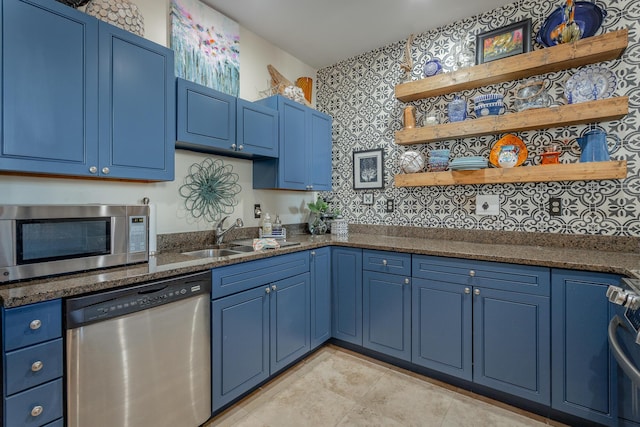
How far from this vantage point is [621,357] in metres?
1.13

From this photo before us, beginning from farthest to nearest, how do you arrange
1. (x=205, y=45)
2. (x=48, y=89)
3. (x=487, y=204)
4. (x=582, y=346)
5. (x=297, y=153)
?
(x=297, y=153) < (x=487, y=204) < (x=205, y=45) < (x=582, y=346) < (x=48, y=89)

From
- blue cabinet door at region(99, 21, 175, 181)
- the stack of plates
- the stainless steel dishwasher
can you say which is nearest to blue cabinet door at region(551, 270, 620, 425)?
the stack of plates

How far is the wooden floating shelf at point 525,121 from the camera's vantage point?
1.89 metres

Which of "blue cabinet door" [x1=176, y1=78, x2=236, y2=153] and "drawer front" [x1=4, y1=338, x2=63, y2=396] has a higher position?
"blue cabinet door" [x1=176, y1=78, x2=236, y2=153]

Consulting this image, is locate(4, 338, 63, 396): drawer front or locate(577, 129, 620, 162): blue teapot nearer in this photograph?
locate(4, 338, 63, 396): drawer front

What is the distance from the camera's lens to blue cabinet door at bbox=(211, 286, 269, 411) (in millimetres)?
1749

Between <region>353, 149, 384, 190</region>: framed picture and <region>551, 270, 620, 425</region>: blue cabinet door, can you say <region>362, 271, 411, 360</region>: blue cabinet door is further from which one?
<region>353, 149, 384, 190</region>: framed picture

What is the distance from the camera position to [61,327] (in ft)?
3.91

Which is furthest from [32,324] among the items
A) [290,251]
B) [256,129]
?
[256,129]

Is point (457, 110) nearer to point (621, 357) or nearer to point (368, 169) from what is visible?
point (368, 169)

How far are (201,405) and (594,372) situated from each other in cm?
212

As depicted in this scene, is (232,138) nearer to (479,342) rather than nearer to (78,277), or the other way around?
(78,277)

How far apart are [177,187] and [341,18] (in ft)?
6.30

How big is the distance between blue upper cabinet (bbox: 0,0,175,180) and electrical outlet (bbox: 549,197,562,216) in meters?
2.61
